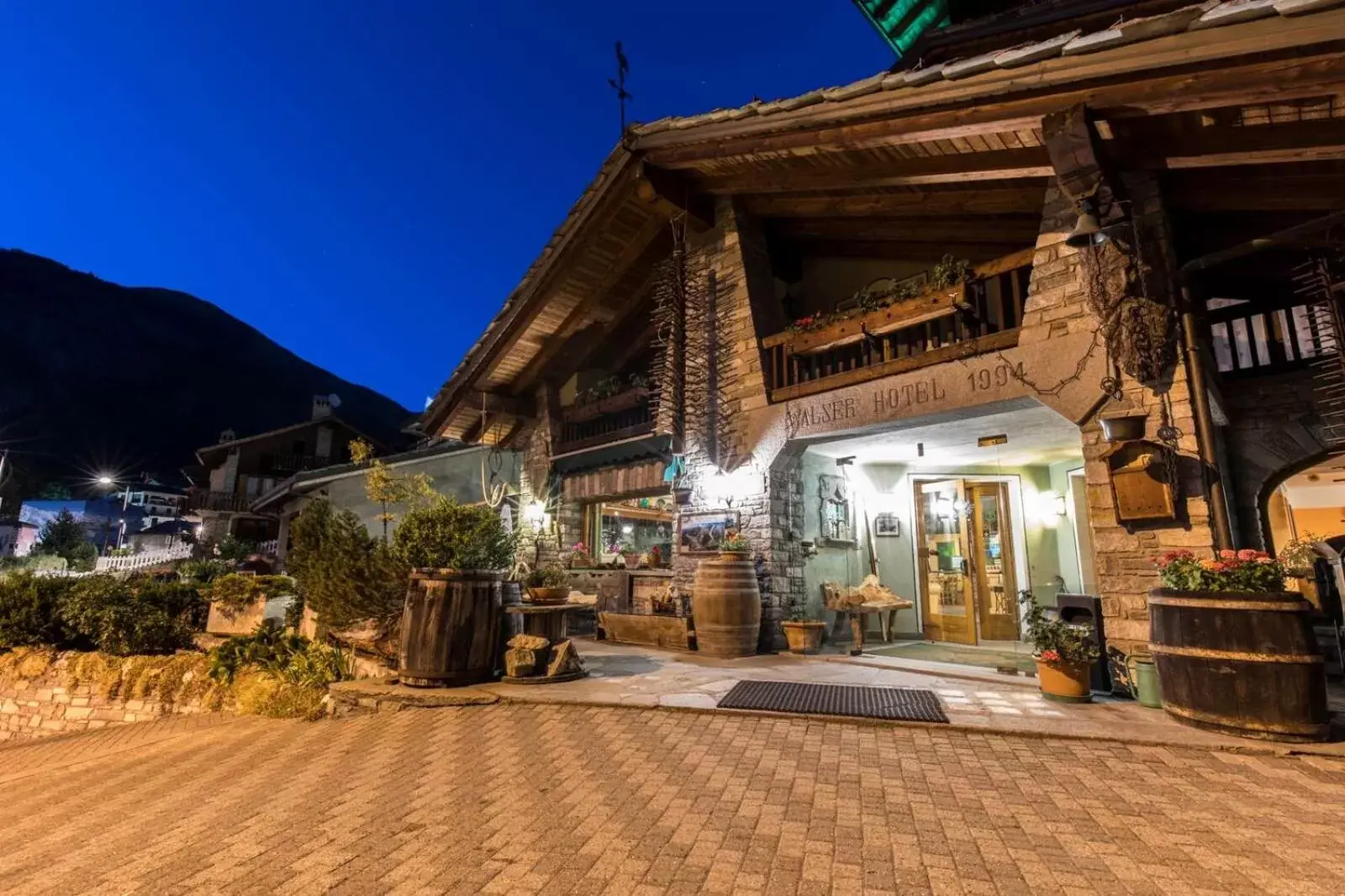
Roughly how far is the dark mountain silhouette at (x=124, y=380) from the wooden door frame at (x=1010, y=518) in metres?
47.7

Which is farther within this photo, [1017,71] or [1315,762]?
[1017,71]

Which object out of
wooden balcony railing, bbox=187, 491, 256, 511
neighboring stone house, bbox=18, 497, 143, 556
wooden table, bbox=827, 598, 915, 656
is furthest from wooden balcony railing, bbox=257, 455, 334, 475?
wooden table, bbox=827, 598, 915, 656

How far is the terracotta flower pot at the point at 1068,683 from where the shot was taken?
4.43m

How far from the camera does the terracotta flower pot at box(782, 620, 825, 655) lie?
6832mm

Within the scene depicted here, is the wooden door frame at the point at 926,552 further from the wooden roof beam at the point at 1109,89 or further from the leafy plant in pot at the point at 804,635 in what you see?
the wooden roof beam at the point at 1109,89

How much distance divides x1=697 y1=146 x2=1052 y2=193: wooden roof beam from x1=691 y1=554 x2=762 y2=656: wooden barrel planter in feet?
14.2

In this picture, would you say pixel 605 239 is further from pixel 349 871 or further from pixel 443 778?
pixel 349 871

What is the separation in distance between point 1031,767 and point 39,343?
252 ft

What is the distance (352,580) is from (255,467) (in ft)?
87.8

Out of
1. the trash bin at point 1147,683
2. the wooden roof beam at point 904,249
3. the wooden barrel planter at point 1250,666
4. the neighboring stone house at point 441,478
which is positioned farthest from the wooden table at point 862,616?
the neighboring stone house at point 441,478

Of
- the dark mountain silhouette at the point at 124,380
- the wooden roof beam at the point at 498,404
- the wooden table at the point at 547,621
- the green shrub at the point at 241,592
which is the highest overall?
the dark mountain silhouette at the point at 124,380

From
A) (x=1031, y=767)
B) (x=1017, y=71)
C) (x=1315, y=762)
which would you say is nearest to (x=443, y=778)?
(x=1031, y=767)

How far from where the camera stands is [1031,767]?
10.2 feet

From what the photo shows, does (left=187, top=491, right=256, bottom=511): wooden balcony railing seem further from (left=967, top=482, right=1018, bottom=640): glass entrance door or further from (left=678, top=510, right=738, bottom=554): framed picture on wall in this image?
(left=967, top=482, right=1018, bottom=640): glass entrance door
